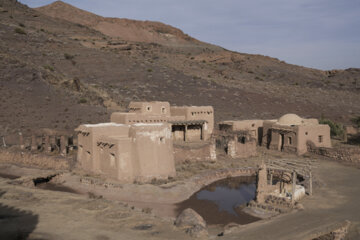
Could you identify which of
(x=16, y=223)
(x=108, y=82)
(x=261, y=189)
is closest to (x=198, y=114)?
(x=261, y=189)

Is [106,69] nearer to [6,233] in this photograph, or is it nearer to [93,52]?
[93,52]

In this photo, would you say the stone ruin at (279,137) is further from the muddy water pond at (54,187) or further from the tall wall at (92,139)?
the muddy water pond at (54,187)

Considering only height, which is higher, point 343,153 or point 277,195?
point 343,153

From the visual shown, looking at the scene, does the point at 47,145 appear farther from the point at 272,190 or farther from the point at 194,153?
the point at 272,190

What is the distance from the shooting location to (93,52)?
5428cm

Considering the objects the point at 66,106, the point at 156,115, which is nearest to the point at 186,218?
the point at 156,115

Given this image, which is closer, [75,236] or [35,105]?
[75,236]

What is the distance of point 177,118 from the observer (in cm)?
2411

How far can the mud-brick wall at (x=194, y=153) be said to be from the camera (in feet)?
68.4

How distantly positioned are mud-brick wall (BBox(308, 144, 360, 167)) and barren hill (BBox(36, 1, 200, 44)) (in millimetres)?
68180

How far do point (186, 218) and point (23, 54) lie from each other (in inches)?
1612

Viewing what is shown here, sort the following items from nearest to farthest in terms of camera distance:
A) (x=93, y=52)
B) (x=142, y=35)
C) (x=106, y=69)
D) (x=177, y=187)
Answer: (x=177, y=187) → (x=106, y=69) → (x=93, y=52) → (x=142, y=35)

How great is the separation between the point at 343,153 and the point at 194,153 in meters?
9.22

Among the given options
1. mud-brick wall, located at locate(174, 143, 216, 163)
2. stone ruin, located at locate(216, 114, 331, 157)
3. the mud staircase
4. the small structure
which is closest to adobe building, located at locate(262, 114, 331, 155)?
stone ruin, located at locate(216, 114, 331, 157)
